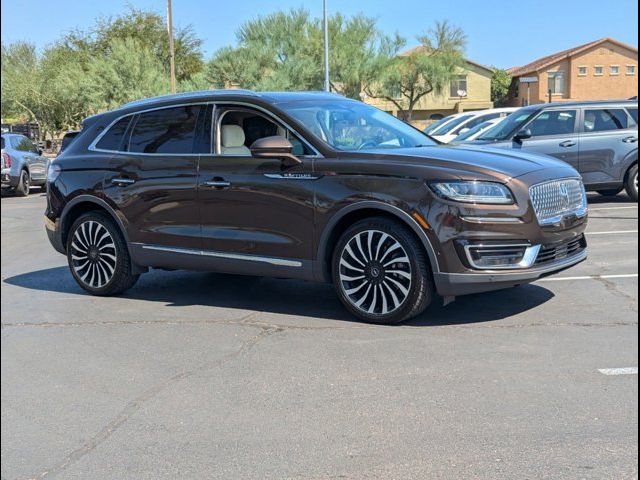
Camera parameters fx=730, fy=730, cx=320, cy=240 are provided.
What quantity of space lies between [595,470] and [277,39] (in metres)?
46.0

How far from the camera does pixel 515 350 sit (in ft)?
16.1

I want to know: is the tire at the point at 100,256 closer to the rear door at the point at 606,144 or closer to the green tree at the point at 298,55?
the rear door at the point at 606,144

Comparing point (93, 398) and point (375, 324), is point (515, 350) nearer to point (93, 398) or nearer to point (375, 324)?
point (375, 324)

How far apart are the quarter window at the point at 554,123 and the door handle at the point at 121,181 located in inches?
313

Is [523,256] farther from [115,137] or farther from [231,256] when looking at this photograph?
[115,137]

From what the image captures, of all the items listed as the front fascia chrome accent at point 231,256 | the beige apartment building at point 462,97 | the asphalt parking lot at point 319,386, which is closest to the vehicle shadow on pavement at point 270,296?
the asphalt parking lot at point 319,386

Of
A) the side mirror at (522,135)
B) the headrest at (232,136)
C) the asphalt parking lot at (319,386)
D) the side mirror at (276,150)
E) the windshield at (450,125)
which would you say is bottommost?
the asphalt parking lot at (319,386)

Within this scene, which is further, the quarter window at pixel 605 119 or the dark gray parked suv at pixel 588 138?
the quarter window at pixel 605 119

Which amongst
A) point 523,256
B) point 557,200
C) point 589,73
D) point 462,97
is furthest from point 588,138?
point 462,97

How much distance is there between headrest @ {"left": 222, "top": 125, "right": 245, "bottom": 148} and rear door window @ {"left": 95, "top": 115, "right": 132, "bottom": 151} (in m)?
1.14

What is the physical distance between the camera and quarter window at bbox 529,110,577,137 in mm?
12352

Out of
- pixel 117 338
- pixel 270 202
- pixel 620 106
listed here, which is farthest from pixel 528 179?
pixel 620 106

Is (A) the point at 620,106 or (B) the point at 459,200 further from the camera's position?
(A) the point at 620,106

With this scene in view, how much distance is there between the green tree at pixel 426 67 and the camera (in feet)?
183
